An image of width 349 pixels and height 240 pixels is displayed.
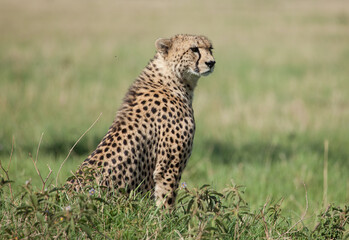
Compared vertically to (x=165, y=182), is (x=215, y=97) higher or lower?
lower

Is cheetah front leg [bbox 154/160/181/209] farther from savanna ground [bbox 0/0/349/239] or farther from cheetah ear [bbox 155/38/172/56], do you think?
cheetah ear [bbox 155/38/172/56]

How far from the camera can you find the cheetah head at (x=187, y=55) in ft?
11.1

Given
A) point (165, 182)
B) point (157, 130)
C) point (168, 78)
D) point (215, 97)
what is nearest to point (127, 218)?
point (165, 182)

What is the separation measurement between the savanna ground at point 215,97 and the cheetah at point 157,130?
0.29 m

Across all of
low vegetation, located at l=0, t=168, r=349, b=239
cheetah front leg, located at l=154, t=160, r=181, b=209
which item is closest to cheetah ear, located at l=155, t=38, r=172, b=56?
cheetah front leg, located at l=154, t=160, r=181, b=209

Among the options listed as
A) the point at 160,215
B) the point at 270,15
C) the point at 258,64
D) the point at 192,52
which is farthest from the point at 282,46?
the point at 160,215

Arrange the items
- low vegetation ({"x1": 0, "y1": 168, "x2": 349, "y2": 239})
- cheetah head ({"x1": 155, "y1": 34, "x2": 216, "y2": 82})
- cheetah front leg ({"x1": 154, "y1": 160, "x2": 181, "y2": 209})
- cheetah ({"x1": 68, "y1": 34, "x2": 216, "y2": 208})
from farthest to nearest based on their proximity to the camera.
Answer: cheetah head ({"x1": 155, "y1": 34, "x2": 216, "y2": 82}) < cheetah front leg ({"x1": 154, "y1": 160, "x2": 181, "y2": 209}) < cheetah ({"x1": 68, "y1": 34, "x2": 216, "y2": 208}) < low vegetation ({"x1": 0, "y1": 168, "x2": 349, "y2": 239})

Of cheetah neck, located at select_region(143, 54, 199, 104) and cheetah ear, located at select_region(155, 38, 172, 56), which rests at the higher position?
cheetah ear, located at select_region(155, 38, 172, 56)

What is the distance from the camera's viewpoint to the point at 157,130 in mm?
3082

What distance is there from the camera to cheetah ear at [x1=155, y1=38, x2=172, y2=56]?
3.46 meters

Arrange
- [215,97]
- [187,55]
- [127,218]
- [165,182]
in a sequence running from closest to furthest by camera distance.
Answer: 1. [127,218]
2. [165,182]
3. [187,55]
4. [215,97]

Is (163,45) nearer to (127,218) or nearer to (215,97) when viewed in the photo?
(127,218)

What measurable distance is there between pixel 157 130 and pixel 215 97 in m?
6.29

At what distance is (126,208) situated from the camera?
8.20ft
